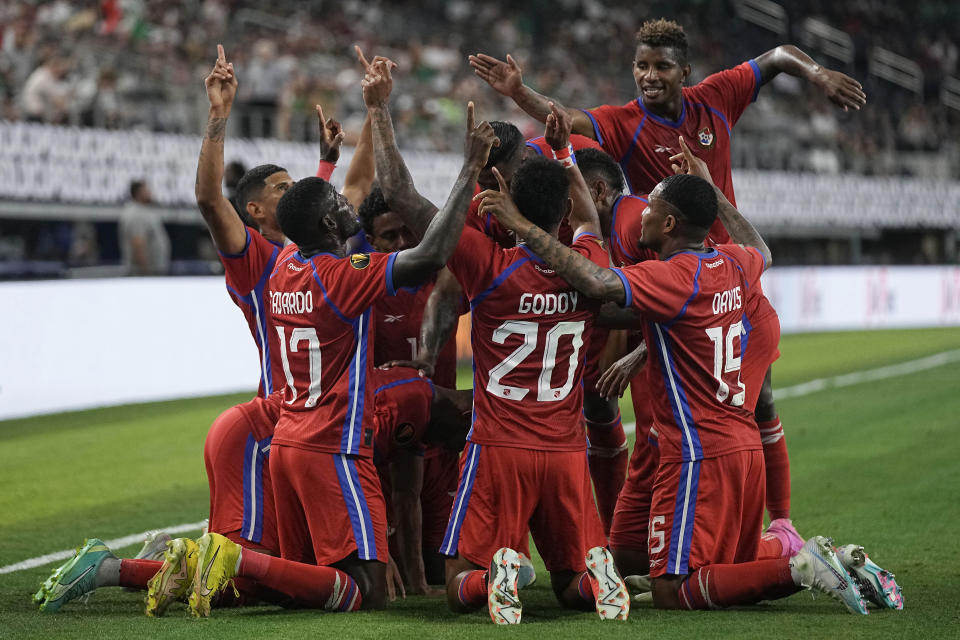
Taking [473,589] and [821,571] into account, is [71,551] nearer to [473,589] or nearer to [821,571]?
[473,589]

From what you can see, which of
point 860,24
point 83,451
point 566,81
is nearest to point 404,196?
point 83,451

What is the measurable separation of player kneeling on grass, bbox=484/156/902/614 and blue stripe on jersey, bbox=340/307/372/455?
0.79 meters

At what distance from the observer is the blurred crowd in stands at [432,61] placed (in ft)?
63.9

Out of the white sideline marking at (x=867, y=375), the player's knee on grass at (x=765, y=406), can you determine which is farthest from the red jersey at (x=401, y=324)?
the white sideline marking at (x=867, y=375)

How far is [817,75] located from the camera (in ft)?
22.7

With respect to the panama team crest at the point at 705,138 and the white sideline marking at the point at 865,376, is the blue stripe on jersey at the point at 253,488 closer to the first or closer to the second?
the panama team crest at the point at 705,138

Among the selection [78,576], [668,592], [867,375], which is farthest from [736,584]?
[867,375]

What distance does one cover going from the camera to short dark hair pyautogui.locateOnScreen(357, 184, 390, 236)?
261 inches

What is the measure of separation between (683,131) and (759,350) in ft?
4.53

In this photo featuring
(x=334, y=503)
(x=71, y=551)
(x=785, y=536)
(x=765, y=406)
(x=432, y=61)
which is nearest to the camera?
(x=334, y=503)

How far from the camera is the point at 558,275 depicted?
5570 mm

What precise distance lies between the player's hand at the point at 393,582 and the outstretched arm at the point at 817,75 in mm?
3191

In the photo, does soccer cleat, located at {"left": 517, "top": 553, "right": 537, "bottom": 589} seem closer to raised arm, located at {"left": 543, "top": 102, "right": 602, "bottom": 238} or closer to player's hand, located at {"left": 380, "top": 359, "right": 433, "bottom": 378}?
player's hand, located at {"left": 380, "top": 359, "right": 433, "bottom": 378}

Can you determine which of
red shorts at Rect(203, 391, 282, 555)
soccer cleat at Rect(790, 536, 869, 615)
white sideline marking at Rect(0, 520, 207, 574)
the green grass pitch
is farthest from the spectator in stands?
soccer cleat at Rect(790, 536, 869, 615)
